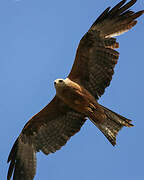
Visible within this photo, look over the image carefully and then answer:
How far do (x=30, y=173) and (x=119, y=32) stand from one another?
4.18 metres

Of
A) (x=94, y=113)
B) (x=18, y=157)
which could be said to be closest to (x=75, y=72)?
(x=94, y=113)

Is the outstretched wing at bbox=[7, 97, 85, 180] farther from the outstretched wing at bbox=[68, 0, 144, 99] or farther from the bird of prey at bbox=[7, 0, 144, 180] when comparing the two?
the outstretched wing at bbox=[68, 0, 144, 99]

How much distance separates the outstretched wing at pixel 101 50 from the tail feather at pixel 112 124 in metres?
0.63

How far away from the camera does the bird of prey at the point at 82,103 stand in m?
8.89

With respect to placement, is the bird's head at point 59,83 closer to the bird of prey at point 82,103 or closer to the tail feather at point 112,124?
the bird of prey at point 82,103

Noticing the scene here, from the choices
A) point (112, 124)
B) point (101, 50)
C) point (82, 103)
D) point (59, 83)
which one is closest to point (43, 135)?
point (82, 103)

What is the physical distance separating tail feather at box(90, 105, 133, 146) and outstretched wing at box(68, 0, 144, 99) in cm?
63

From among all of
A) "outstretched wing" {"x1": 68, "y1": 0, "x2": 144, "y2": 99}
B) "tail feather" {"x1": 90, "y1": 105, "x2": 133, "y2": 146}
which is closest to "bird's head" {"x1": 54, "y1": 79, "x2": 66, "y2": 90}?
"outstretched wing" {"x1": 68, "y1": 0, "x2": 144, "y2": 99}

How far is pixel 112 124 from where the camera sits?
29.7ft

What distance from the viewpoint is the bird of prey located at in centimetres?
889

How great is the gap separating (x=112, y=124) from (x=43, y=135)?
1929 mm

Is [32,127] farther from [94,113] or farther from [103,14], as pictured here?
[103,14]

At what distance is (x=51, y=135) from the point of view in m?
9.70

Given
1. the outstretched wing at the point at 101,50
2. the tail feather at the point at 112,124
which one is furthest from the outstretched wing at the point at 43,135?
the outstretched wing at the point at 101,50
